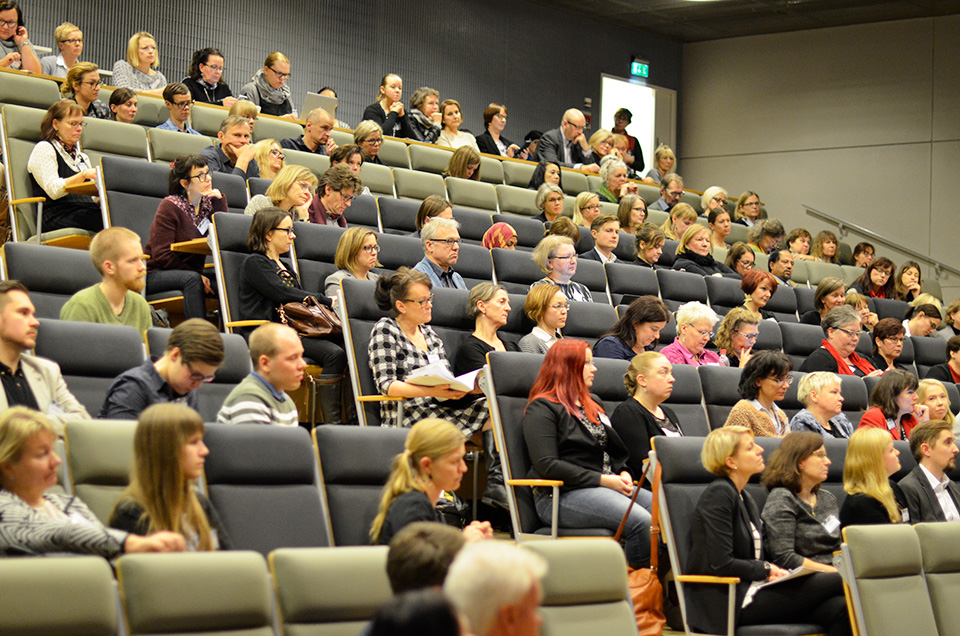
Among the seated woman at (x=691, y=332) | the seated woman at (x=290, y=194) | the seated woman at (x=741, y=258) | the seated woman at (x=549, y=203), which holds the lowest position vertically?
the seated woman at (x=691, y=332)

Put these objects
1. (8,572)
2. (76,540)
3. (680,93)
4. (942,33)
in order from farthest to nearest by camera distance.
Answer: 1. (680,93)
2. (942,33)
3. (76,540)
4. (8,572)

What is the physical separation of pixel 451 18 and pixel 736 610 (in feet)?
27.8

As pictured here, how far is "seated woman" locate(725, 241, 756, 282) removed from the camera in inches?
244

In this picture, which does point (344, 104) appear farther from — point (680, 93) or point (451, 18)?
point (680, 93)

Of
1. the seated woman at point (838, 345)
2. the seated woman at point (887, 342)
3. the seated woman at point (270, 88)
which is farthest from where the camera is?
the seated woman at point (270, 88)

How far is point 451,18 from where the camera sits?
10.1m

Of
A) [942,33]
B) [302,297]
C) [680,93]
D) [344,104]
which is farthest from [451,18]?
[302,297]

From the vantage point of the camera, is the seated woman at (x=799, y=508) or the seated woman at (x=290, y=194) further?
the seated woman at (x=290, y=194)

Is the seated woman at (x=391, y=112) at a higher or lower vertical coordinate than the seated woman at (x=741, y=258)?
higher

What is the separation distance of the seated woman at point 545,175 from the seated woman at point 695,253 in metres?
1.40

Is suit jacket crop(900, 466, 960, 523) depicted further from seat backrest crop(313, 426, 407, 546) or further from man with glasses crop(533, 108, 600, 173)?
man with glasses crop(533, 108, 600, 173)

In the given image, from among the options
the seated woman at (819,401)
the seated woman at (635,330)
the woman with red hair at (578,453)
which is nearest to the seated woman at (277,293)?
the woman with red hair at (578,453)

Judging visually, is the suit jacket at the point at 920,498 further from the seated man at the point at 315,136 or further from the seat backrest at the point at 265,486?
the seated man at the point at 315,136

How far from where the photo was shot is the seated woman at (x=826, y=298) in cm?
585
